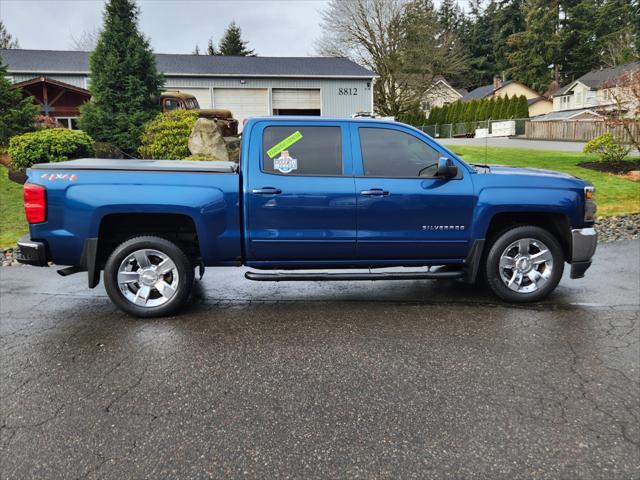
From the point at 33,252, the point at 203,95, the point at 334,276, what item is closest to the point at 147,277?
the point at 33,252

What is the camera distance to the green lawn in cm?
929

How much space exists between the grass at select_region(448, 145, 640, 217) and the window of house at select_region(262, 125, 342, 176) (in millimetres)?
7963

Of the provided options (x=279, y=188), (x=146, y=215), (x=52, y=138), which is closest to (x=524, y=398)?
(x=279, y=188)

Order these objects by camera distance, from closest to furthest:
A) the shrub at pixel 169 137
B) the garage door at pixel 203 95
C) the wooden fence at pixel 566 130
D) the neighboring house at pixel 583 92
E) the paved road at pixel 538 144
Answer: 1. the shrub at pixel 169 137
2. the paved road at pixel 538 144
3. the garage door at pixel 203 95
4. the wooden fence at pixel 566 130
5. the neighboring house at pixel 583 92

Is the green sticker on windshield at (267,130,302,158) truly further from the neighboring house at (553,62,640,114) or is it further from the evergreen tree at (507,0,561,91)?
the evergreen tree at (507,0,561,91)

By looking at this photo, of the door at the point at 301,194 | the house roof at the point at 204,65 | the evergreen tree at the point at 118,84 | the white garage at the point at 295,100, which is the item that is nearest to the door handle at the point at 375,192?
the door at the point at 301,194

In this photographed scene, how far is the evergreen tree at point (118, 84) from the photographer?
1614 cm

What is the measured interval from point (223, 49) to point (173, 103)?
46.9 metres

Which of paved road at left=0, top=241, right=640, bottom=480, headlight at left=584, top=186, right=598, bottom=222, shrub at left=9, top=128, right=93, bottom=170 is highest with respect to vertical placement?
shrub at left=9, top=128, right=93, bottom=170

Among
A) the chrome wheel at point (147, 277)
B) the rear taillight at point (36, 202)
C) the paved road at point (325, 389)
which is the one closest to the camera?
the paved road at point (325, 389)

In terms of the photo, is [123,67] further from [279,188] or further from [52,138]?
[279,188]

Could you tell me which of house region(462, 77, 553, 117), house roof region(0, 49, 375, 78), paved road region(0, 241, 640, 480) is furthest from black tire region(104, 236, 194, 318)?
house region(462, 77, 553, 117)

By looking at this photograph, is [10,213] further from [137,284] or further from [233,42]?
[233,42]

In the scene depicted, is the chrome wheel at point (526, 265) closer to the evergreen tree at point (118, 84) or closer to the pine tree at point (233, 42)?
the evergreen tree at point (118, 84)
